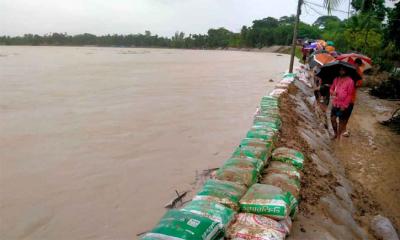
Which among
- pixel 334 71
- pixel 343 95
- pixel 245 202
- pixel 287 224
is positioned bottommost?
pixel 287 224

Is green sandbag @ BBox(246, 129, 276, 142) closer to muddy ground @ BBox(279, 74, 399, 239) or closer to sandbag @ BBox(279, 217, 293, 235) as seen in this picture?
muddy ground @ BBox(279, 74, 399, 239)

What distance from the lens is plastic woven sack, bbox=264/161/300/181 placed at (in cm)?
319

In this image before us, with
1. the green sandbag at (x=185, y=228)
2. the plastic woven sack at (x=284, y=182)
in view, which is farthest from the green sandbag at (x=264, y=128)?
the green sandbag at (x=185, y=228)

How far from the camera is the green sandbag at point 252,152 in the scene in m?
3.38

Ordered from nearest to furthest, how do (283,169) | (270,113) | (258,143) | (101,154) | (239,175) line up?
(239,175)
(283,169)
(258,143)
(101,154)
(270,113)

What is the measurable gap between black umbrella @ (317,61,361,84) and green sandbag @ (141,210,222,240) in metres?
3.99

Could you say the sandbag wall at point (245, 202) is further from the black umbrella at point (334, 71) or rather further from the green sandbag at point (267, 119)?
the black umbrella at point (334, 71)

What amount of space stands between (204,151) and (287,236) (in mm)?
2928

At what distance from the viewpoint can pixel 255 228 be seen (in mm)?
2328

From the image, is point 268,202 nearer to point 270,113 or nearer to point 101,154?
point 270,113

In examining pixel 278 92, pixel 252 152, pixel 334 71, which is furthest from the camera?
pixel 278 92

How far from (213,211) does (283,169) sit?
117 cm

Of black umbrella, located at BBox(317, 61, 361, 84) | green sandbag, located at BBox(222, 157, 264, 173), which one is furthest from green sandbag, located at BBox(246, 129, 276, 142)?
black umbrella, located at BBox(317, 61, 361, 84)

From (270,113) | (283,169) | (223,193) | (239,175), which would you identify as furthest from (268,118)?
(223,193)
